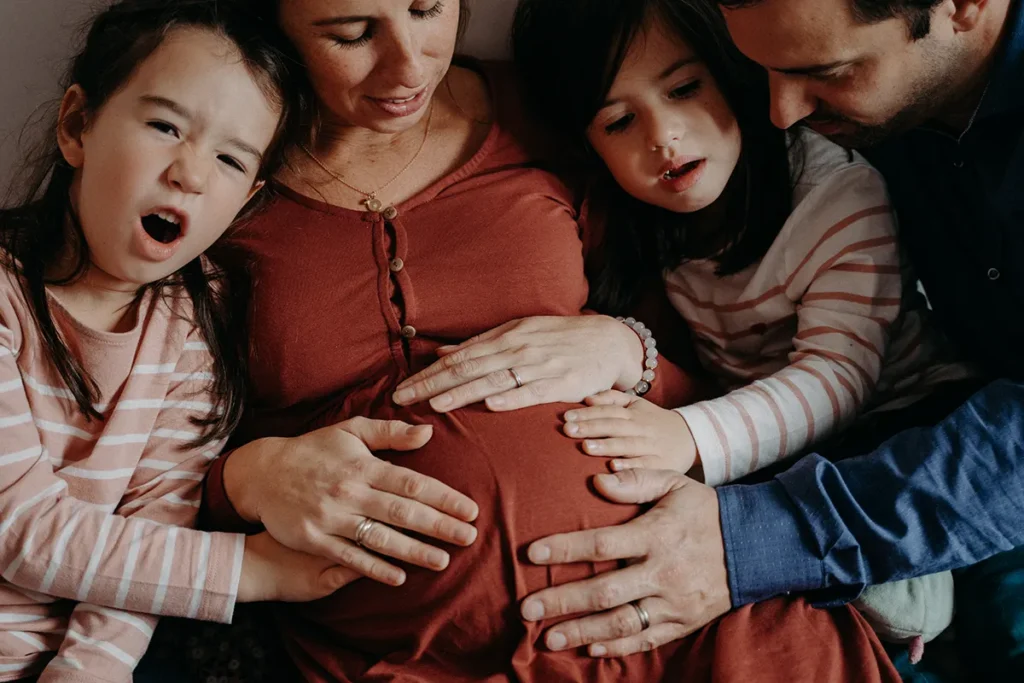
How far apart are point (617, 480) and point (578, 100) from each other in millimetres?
523

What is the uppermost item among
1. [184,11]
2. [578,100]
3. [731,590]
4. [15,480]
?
[184,11]

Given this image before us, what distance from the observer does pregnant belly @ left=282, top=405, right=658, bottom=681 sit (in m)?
1.13

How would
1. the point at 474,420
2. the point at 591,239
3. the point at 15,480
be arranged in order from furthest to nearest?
the point at 591,239, the point at 474,420, the point at 15,480

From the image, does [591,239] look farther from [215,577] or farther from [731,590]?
[215,577]

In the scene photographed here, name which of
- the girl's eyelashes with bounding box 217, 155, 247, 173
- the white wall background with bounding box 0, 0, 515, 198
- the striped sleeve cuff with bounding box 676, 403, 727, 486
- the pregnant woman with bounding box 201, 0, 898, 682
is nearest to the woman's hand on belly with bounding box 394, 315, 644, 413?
the pregnant woman with bounding box 201, 0, 898, 682

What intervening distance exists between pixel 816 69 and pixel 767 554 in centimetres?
57

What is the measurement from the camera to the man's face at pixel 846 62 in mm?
1124

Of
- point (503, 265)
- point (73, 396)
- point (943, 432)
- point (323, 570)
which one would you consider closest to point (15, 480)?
point (73, 396)

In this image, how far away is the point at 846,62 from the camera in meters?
1.16

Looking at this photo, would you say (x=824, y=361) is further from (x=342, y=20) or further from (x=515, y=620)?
(x=342, y=20)

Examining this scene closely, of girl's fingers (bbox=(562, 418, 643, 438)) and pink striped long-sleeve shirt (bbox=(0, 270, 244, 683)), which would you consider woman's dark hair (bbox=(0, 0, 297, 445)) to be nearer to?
pink striped long-sleeve shirt (bbox=(0, 270, 244, 683))

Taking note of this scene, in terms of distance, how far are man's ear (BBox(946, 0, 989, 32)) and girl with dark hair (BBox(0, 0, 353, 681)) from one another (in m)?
0.79

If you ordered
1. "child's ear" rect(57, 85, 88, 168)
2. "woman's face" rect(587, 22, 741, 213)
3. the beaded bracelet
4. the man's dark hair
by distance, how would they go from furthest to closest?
the beaded bracelet, "woman's face" rect(587, 22, 741, 213), "child's ear" rect(57, 85, 88, 168), the man's dark hair

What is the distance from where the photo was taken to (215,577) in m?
1.19
